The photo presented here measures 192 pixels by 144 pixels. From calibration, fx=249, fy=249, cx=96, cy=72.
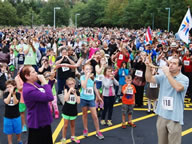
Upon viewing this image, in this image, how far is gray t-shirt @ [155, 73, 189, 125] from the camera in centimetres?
385

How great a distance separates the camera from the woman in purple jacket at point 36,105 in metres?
3.58

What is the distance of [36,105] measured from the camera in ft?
12.0

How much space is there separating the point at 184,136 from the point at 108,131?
6.02ft

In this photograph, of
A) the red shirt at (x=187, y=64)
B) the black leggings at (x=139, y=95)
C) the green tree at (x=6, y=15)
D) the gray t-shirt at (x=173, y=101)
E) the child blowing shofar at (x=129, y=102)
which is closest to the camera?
the gray t-shirt at (x=173, y=101)

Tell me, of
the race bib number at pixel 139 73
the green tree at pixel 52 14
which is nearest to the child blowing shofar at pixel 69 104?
the race bib number at pixel 139 73

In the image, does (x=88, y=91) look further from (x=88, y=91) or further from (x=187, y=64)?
(x=187, y=64)

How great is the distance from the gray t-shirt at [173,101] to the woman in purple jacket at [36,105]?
5.86 ft

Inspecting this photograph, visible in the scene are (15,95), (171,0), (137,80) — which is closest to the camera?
(15,95)

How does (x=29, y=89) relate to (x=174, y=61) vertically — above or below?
below

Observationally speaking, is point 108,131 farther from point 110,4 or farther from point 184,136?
point 110,4

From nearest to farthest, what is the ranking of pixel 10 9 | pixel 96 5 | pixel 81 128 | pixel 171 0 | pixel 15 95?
1. pixel 15 95
2. pixel 81 128
3. pixel 171 0
4. pixel 10 9
5. pixel 96 5

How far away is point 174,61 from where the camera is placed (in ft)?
12.6

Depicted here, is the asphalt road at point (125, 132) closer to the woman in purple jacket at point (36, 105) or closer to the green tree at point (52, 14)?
the woman in purple jacket at point (36, 105)

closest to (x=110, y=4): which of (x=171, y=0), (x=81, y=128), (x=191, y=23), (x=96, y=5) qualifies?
(x=96, y=5)
